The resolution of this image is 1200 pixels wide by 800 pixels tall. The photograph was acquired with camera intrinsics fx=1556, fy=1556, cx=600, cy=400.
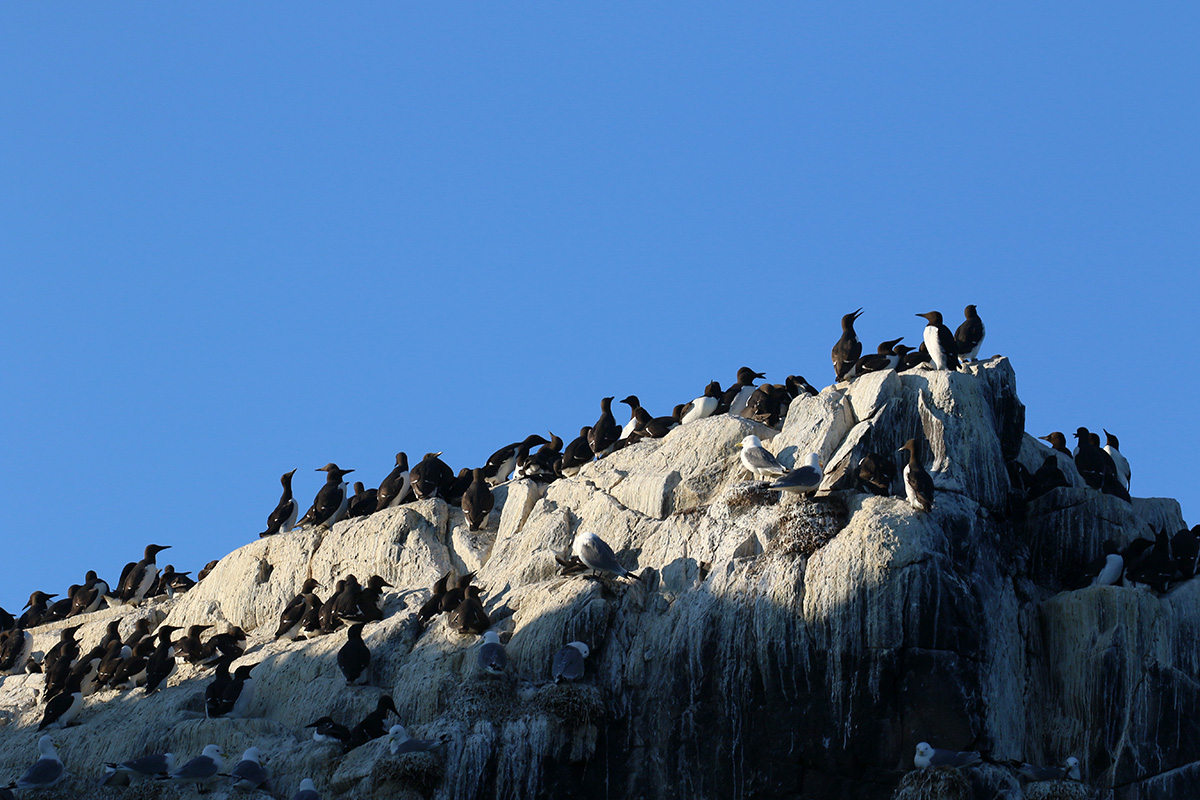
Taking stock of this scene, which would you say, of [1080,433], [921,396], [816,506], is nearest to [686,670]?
[816,506]

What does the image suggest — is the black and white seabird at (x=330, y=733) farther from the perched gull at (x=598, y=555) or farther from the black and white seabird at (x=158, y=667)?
the black and white seabird at (x=158, y=667)

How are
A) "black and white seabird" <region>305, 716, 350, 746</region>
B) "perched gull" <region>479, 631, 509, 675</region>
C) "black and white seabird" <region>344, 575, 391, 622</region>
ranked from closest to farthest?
"black and white seabird" <region>305, 716, 350, 746</region>, "perched gull" <region>479, 631, 509, 675</region>, "black and white seabird" <region>344, 575, 391, 622</region>

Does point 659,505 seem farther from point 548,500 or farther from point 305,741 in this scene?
point 305,741

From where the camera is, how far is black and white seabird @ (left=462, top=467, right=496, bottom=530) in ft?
85.1

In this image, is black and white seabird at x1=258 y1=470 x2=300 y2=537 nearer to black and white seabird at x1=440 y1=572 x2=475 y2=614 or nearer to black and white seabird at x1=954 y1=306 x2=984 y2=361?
black and white seabird at x1=440 y1=572 x2=475 y2=614

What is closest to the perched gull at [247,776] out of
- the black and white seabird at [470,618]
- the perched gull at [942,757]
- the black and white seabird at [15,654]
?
the black and white seabird at [470,618]

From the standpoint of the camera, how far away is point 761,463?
22.3 m

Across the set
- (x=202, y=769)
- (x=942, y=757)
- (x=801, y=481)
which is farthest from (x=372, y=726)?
(x=942, y=757)

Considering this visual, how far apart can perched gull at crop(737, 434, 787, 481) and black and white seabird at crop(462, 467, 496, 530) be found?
5.36 m

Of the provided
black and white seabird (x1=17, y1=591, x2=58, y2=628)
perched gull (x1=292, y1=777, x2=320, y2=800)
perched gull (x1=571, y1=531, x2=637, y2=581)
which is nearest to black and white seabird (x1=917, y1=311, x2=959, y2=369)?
perched gull (x1=571, y1=531, x2=637, y2=581)

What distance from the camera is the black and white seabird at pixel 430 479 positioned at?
88.3 feet

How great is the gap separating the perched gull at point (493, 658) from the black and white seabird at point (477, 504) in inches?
194

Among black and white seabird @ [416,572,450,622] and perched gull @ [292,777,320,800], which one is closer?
perched gull @ [292,777,320,800]

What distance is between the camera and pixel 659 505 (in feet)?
78.1
